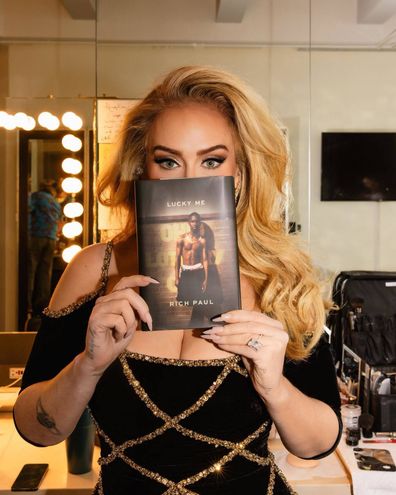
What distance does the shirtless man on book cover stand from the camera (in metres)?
0.81

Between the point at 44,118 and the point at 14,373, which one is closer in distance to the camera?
the point at 14,373

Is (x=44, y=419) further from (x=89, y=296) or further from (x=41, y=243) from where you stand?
(x=41, y=243)

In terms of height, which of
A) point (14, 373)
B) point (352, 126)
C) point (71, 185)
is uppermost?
point (352, 126)

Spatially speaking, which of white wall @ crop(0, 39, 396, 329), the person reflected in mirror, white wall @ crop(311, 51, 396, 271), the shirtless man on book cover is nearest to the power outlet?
the person reflected in mirror

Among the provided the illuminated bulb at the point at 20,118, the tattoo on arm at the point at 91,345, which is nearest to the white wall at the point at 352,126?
the illuminated bulb at the point at 20,118

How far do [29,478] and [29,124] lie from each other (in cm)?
192

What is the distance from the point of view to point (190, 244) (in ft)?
2.67

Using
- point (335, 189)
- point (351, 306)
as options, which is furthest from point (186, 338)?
point (335, 189)

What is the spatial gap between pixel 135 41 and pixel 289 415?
8.83 feet

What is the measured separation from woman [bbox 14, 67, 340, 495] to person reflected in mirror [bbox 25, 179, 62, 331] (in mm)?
1849

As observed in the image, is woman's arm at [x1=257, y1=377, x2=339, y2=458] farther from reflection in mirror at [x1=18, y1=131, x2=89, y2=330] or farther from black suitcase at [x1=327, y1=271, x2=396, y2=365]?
reflection in mirror at [x1=18, y1=131, x2=89, y2=330]

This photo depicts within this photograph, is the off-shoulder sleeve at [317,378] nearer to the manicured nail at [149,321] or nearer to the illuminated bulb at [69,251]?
the manicured nail at [149,321]

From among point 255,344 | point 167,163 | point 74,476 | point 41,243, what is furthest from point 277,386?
point 41,243

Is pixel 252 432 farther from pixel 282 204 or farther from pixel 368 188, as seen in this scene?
pixel 368 188
